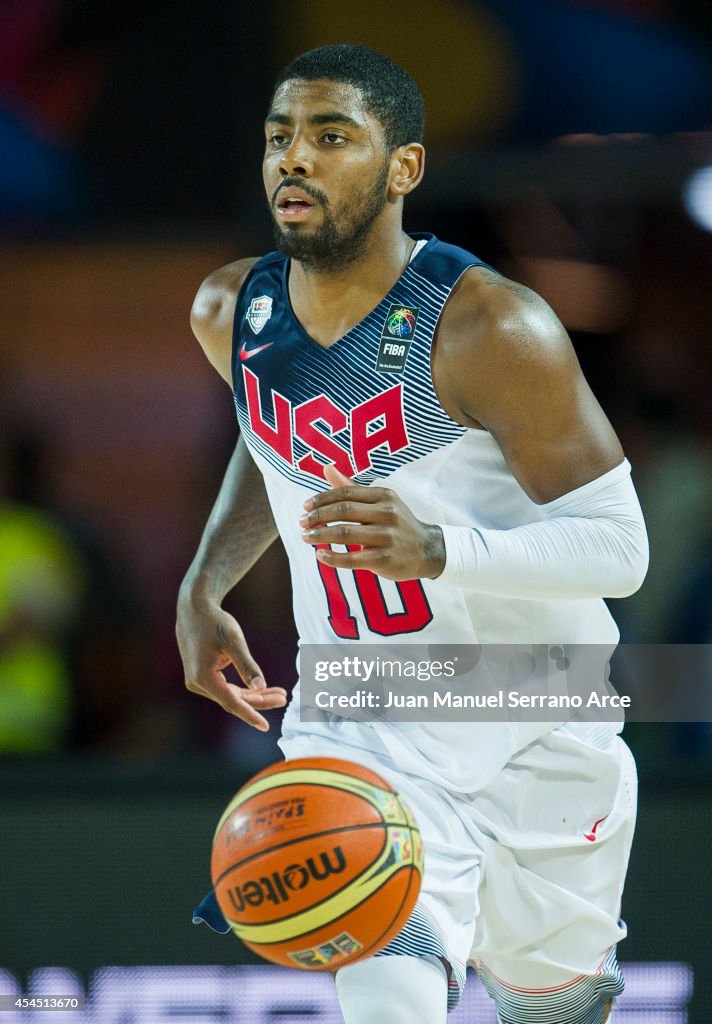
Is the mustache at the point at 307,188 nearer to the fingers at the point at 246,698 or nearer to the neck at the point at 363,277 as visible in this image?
the neck at the point at 363,277

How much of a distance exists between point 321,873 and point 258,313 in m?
1.18

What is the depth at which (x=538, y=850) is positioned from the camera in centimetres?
294

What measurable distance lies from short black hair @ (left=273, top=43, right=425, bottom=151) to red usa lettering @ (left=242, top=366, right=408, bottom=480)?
0.52 metres

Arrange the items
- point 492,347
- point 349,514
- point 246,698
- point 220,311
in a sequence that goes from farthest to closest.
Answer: point 220,311 < point 246,698 < point 492,347 < point 349,514

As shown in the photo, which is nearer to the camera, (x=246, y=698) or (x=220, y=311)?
(x=246, y=698)

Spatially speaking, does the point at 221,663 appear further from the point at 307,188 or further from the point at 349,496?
the point at 307,188

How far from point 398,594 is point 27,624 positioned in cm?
213

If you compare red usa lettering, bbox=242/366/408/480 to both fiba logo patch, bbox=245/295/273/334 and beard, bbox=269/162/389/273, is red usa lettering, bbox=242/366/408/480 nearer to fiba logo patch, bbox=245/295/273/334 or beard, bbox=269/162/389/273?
fiba logo patch, bbox=245/295/273/334

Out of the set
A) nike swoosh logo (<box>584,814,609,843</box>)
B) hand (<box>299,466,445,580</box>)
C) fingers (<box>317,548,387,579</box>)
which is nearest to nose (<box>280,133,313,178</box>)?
hand (<box>299,466,445,580</box>)

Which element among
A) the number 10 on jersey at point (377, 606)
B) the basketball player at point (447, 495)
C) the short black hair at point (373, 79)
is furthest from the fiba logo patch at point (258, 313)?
the number 10 on jersey at point (377, 606)

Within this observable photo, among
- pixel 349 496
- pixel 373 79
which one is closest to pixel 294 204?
pixel 373 79

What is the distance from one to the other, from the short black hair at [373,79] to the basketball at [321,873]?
1.29 metres

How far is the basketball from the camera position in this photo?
255 centimetres

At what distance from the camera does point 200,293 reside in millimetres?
3377
